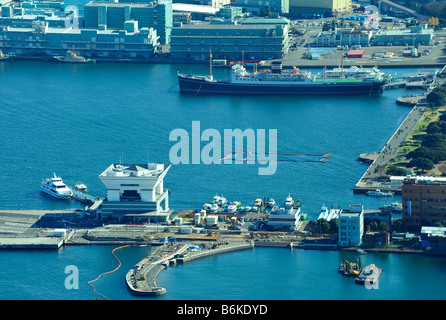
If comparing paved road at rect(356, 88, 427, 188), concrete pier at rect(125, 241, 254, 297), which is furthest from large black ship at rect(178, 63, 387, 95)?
concrete pier at rect(125, 241, 254, 297)

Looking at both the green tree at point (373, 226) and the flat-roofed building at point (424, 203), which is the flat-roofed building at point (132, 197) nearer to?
the green tree at point (373, 226)

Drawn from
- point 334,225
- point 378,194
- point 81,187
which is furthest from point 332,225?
point 81,187

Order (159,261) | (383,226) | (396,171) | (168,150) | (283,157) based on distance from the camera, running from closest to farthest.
→ 1. (159,261)
2. (383,226)
3. (396,171)
4. (283,157)
5. (168,150)

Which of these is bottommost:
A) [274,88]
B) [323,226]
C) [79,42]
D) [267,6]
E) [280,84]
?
[323,226]

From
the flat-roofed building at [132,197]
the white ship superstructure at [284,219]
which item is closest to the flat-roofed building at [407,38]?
the white ship superstructure at [284,219]

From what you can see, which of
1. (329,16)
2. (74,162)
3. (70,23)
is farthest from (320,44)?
(74,162)

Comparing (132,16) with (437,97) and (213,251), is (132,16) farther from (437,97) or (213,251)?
(213,251)
